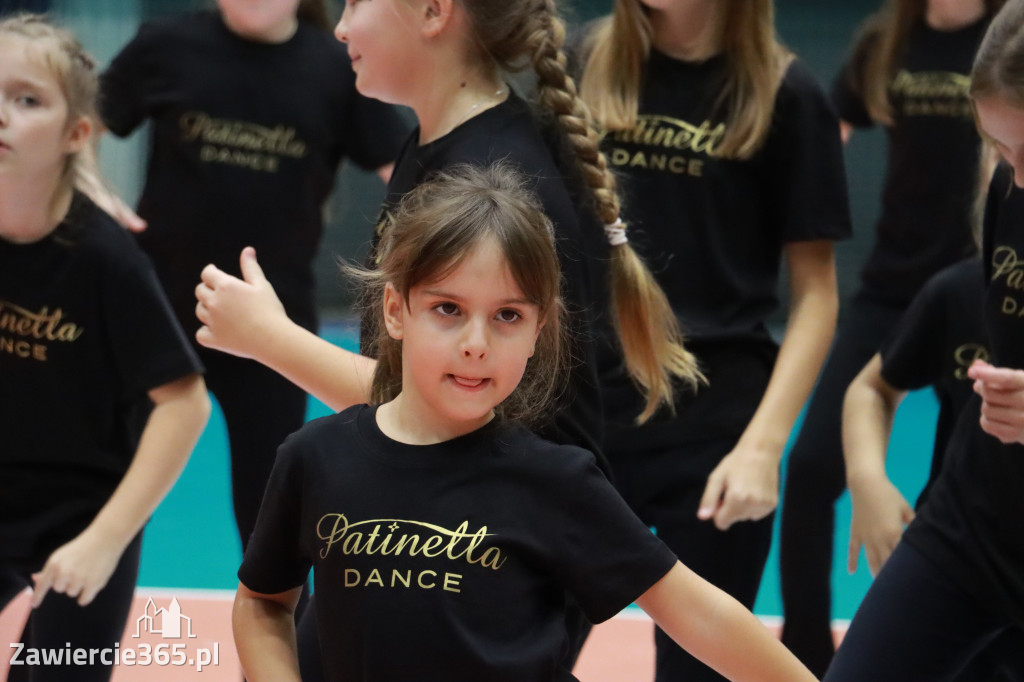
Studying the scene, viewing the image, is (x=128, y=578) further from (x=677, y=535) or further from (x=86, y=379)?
(x=677, y=535)

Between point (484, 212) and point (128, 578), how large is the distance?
137cm

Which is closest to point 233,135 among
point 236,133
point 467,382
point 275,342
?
point 236,133

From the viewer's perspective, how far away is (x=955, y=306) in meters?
2.79

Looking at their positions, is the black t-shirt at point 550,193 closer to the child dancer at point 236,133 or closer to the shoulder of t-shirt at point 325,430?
the shoulder of t-shirt at point 325,430

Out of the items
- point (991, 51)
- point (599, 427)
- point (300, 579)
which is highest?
point (991, 51)

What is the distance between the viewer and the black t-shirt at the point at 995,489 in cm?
229

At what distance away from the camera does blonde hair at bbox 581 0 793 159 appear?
266 cm

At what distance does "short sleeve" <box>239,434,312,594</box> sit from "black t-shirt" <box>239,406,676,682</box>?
36 mm

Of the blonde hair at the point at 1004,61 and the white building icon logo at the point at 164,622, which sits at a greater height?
the blonde hair at the point at 1004,61

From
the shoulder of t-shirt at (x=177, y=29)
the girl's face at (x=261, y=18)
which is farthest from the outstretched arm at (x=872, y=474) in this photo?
the shoulder of t-shirt at (x=177, y=29)

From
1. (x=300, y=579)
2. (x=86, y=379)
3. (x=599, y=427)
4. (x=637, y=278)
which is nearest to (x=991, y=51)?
(x=637, y=278)

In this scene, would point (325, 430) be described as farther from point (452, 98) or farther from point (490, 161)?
point (452, 98)

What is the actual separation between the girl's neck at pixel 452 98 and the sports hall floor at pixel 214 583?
13.6 inches

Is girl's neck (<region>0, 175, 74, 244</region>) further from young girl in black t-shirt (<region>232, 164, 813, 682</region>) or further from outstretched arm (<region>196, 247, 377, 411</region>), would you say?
young girl in black t-shirt (<region>232, 164, 813, 682</region>)
